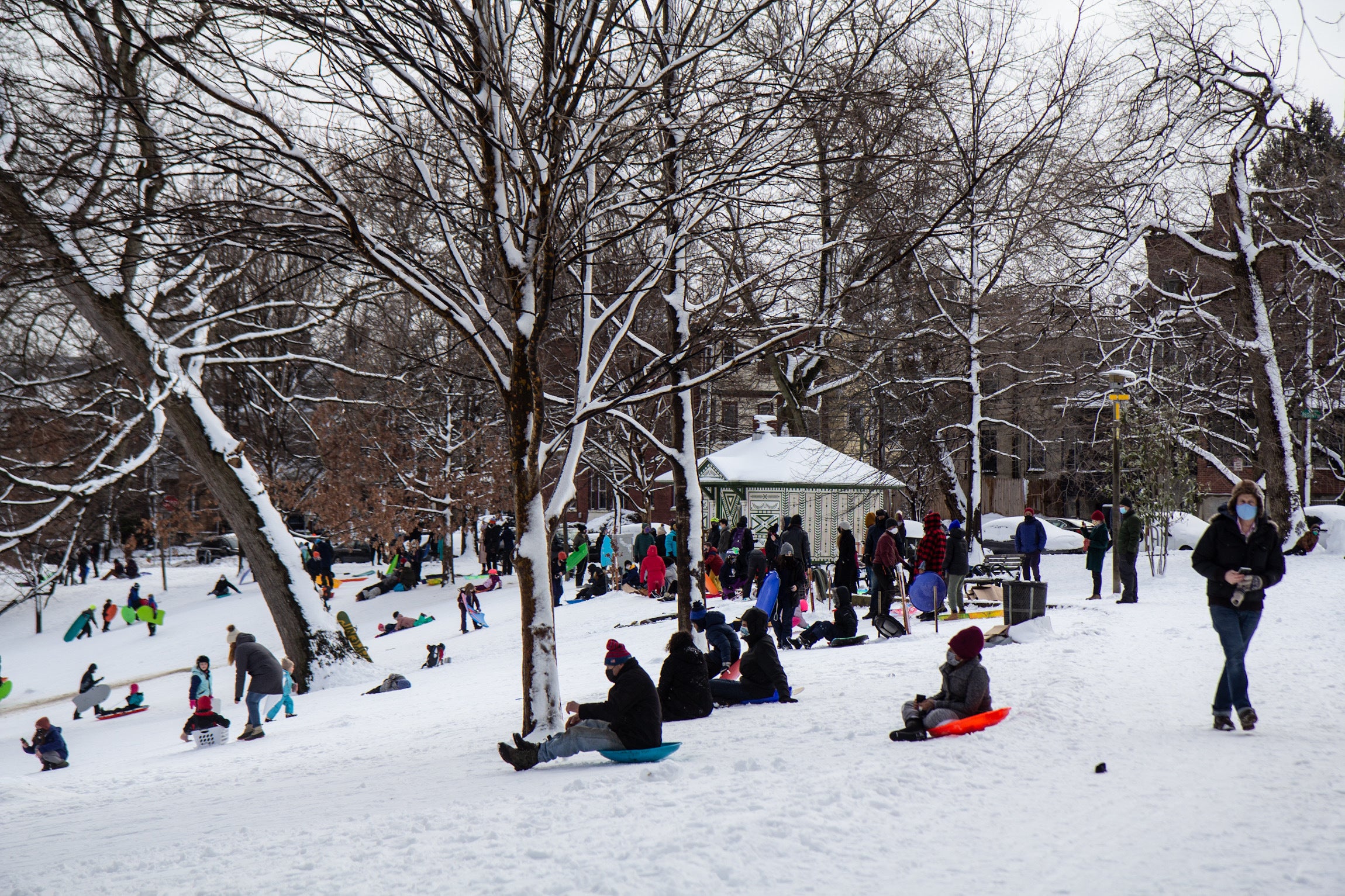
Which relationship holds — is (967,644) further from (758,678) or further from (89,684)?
(89,684)

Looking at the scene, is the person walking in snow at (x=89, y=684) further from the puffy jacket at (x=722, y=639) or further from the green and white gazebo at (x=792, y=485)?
the green and white gazebo at (x=792, y=485)

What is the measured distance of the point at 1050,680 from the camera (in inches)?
373

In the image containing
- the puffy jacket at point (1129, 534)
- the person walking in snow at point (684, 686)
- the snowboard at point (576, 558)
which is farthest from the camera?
the snowboard at point (576, 558)

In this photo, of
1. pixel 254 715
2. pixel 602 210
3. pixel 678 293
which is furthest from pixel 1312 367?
pixel 254 715

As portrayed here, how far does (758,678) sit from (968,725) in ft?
9.14

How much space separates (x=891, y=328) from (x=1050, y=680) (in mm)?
12514

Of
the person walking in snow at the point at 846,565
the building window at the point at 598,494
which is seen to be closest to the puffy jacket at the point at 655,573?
the person walking in snow at the point at 846,565

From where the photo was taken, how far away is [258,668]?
14.0 metres

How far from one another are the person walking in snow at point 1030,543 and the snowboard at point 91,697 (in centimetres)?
1726

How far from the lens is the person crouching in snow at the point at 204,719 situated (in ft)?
41.8

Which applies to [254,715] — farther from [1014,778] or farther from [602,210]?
[1014,778]

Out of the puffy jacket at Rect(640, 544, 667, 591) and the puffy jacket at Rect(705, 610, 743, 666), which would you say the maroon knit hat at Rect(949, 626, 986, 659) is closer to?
the puffy jacket at Rect(705, 610, 743, 666)

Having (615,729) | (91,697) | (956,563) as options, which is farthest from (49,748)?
(956,563)

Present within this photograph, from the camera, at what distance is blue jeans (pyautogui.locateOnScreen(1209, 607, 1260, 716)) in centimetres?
690
